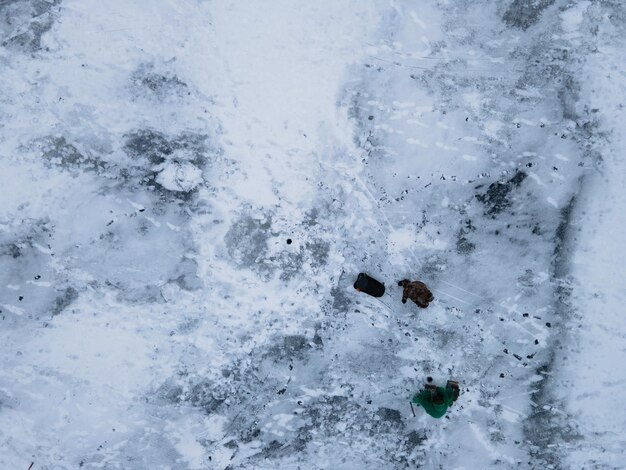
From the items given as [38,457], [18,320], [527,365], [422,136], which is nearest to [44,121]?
[18,320]

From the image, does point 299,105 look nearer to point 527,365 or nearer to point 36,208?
point 36,208

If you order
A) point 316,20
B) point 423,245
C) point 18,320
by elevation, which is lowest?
point 18,320

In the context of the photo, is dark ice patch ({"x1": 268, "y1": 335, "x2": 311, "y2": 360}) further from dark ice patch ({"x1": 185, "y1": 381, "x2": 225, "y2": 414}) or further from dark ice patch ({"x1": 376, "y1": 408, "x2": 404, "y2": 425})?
dark ice patch ({"x1": 376, "y1": 408, "x2": 404, "y2": 425})

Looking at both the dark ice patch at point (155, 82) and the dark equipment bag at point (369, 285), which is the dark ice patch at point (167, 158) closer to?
the dark ice patch at point (155, 82)

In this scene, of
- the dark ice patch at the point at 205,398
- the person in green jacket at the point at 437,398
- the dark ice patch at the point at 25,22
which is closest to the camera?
the dark ice patch at the point at 25,22

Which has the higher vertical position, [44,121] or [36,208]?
[44,121]

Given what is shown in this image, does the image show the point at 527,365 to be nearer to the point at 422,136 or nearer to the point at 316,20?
the point at 422,136

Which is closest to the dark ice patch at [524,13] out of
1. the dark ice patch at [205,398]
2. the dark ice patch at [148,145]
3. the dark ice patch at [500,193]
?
the dark ice patch at [500,193]
